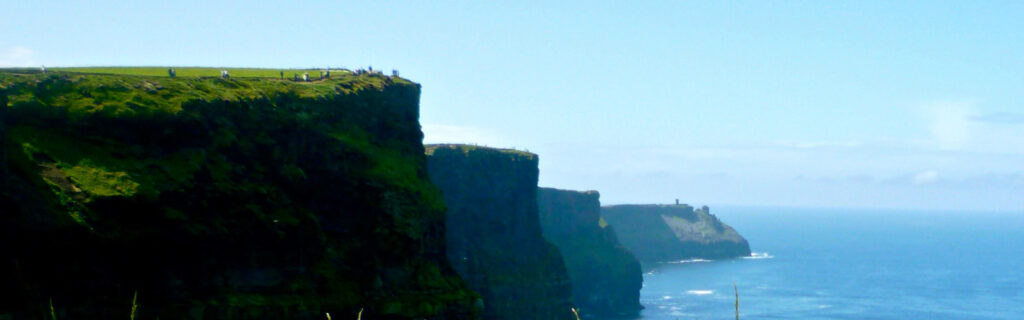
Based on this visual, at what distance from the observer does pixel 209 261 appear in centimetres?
4409

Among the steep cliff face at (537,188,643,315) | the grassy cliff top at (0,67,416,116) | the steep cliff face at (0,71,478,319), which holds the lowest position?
the steep cliff face at (537,188,643,315)

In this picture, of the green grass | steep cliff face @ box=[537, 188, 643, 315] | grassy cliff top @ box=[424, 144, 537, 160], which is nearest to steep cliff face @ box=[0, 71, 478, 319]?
the green grass

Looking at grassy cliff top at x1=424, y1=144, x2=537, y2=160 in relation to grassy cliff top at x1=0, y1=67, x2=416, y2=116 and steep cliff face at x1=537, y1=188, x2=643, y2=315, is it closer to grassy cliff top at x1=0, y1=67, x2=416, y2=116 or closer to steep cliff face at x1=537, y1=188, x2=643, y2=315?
steep cliff face at x1=537, y1=188, x2=643, y2=315

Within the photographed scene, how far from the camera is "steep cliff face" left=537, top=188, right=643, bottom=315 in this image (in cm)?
16912

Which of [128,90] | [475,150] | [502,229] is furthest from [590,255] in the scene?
[128,90]

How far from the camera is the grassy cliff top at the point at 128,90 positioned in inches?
1779

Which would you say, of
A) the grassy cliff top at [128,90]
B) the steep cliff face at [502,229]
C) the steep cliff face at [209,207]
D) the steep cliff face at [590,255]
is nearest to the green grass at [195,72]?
the grassy cliff top at [128,90]

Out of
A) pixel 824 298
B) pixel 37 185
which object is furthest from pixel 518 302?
pixel 37 185

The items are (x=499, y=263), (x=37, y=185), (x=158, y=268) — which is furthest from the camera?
(x=499, y=263)

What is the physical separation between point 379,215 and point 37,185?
2011 centimetres

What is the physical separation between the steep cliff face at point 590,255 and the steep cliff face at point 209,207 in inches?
4269

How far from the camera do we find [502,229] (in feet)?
420

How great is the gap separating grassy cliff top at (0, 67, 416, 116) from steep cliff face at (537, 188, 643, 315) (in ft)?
357

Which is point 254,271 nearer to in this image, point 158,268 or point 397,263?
point 158,268
